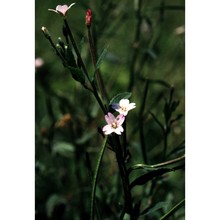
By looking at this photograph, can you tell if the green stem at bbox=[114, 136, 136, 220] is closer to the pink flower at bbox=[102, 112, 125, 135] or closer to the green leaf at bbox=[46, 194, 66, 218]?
the pink flower at bbox=[102, 112, 125, 135]

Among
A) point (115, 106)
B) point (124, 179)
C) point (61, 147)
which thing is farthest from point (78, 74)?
point (61, 147)

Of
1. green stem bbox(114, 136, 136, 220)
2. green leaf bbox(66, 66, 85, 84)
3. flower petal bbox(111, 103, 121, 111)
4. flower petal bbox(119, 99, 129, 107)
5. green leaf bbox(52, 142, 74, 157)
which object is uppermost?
green leaf bbox(52, 142, 74, 157)

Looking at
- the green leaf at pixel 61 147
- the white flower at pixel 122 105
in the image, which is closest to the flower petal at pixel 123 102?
the white flower at pixel 122 105

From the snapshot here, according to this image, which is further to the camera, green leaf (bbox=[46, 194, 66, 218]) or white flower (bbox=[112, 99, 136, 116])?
green leaf (bbox=[46, 194, 66, 218])

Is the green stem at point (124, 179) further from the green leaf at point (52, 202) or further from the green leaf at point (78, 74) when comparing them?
the green leaf at point (52, 202)

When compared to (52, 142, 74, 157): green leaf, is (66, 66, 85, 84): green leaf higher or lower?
lower

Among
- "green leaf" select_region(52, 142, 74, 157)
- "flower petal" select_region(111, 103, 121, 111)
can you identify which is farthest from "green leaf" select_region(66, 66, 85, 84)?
"green leaf" select_region(52, 142, 74, 157)

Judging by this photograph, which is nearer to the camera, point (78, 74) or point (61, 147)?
point (78, 74)

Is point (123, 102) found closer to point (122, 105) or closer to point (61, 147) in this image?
point (122, 105)

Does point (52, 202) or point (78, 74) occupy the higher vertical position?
point (78, 74)

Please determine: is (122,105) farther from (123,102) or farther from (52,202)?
(52,202)
